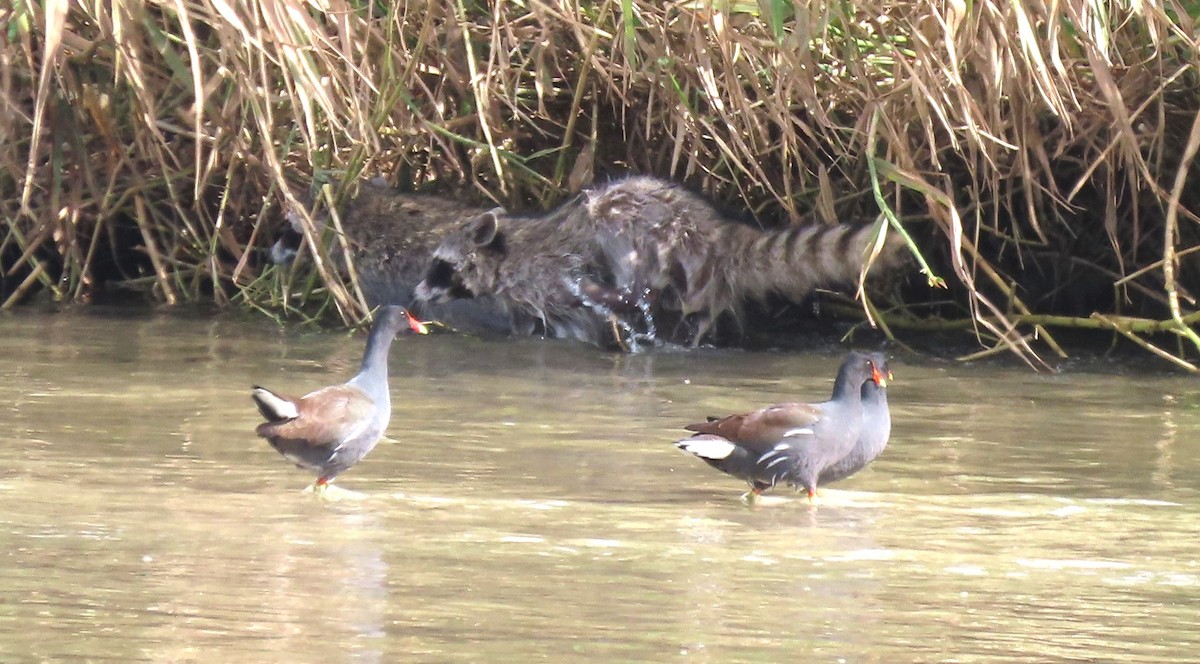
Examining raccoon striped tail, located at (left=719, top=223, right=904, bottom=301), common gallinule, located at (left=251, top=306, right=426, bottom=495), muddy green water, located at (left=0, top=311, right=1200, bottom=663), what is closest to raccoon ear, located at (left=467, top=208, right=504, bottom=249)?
raccoon striped tail, located at (left=719, top=223, right=904, bottom=301)

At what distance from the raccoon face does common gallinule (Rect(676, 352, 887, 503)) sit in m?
3.62

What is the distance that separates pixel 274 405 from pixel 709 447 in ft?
3.36

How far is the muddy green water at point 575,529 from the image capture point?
123 inches

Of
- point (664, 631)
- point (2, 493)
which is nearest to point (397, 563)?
point (664, 631)

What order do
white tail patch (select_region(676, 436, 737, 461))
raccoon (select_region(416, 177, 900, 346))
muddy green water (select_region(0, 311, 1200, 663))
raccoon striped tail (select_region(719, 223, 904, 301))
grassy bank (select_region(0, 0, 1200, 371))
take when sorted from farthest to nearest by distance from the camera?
raccoon (select_region(416, 177, 900, 346))
raccoon striped tail (select_region(719, 223, 904, 301))
grassy bank (select_region(0, 0, 1200, 371))
white tail patch (select_region(676, 436, 737, 461))
muddy green water (select_region(0, 311, 1200, 663))

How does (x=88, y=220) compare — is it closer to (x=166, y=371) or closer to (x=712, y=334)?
(x=166, y=371)

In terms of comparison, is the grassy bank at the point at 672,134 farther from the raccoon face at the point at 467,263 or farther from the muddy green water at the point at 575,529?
the muddy green water at the point at 575,529

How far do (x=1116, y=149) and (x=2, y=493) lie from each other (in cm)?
433

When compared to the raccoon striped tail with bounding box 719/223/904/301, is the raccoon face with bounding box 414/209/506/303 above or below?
below

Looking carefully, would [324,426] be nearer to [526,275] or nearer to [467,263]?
[526,275]

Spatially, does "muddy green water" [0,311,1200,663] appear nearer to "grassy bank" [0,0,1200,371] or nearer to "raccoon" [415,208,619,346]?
"grassy bank" [0,0,1200,371]

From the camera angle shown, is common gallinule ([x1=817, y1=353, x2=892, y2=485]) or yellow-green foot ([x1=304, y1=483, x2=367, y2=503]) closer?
yellow-green foot ([x1=304, y1=483, x2=367, y2=503])

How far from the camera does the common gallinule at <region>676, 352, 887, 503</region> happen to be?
14.8 ft

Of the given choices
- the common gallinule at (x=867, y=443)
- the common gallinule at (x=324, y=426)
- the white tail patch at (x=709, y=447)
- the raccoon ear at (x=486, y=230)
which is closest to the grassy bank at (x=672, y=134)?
the raccoon ear at (x=486, y=230)
